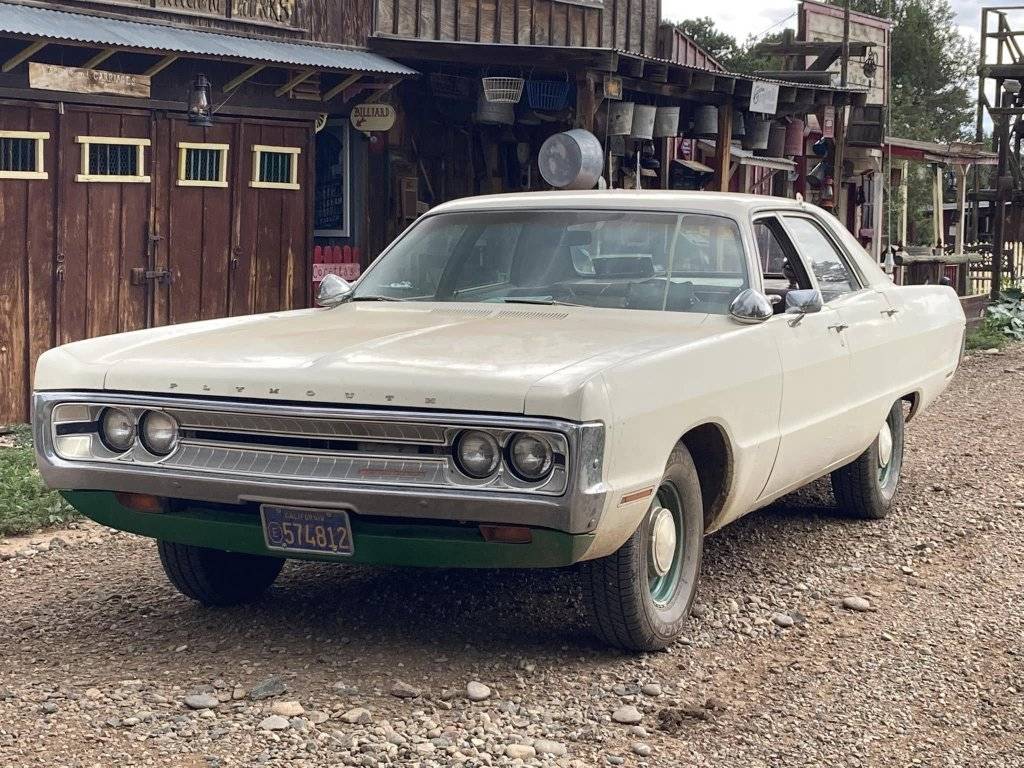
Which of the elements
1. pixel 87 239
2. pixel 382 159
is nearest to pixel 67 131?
pixel 87 239

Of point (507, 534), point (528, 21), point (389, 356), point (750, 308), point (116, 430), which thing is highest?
point (528, 21)

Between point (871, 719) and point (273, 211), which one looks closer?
point (871, 719)

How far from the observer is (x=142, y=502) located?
4.74 meters

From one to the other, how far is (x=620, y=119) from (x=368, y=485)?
9.08 m

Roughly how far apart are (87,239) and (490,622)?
6.51 m

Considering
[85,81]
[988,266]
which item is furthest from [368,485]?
[988,266]

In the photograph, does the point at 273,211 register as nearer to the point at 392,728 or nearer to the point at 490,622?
the point at 490,622

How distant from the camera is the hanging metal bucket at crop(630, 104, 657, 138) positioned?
43.5 feet

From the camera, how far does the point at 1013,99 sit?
86.8ft

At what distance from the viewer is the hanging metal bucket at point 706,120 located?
567 inches

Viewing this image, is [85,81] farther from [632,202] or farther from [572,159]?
[632,202]

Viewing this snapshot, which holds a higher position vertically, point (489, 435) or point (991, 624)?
point (489, 435)

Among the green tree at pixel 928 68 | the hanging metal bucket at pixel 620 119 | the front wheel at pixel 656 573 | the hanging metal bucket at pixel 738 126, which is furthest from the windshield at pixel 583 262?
the green tree at pixel 928 68

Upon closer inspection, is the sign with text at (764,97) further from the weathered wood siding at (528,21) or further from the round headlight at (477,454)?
the round headlight at (477,454)
